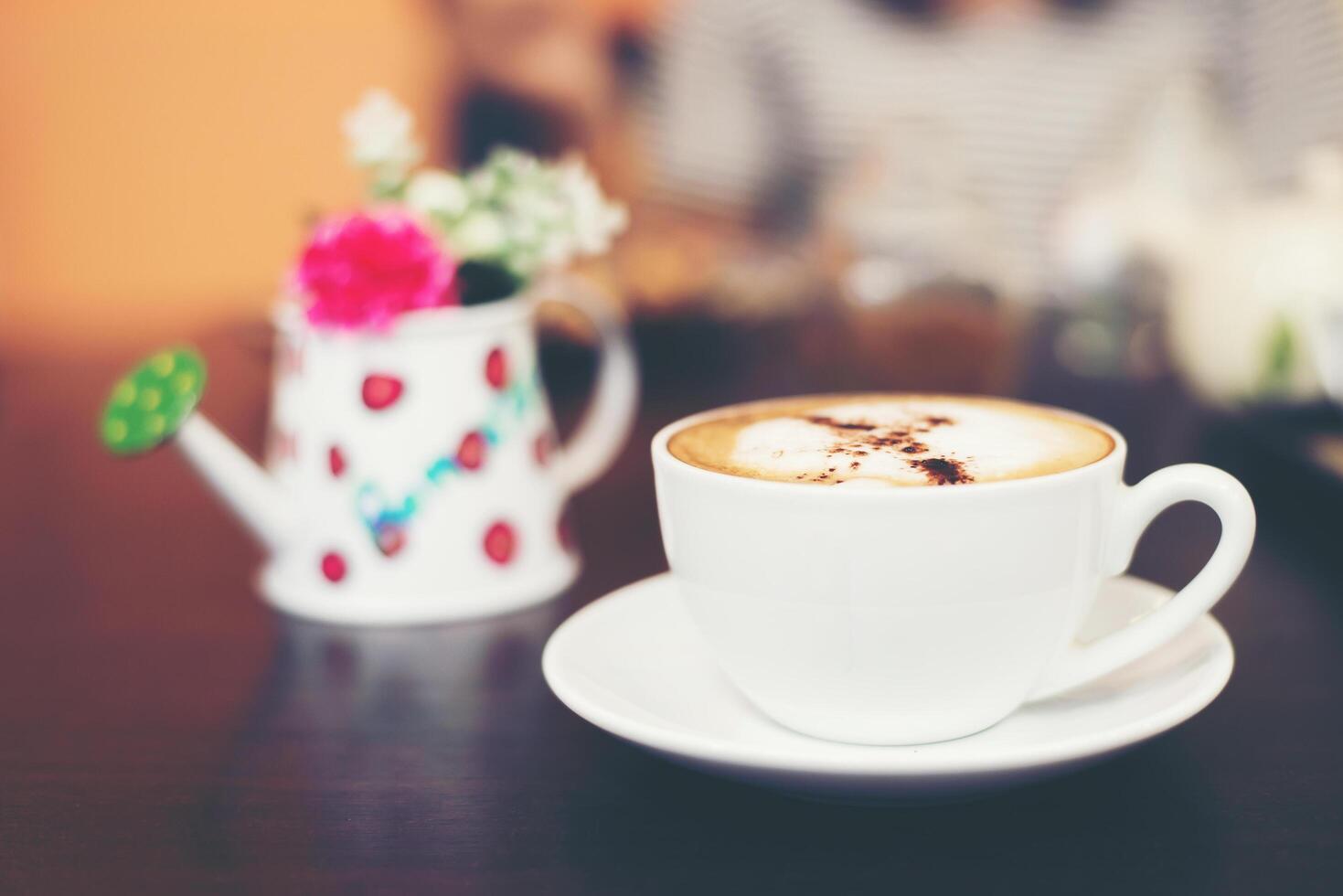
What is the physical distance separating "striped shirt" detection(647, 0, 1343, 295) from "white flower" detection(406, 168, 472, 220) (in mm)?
1621

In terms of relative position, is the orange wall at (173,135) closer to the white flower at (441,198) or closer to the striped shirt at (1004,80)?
the striped shirt at (1004,80)

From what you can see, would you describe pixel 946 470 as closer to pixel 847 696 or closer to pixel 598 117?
pixel 847 696

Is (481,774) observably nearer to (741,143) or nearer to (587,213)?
(587,213)

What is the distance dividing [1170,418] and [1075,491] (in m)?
0.65

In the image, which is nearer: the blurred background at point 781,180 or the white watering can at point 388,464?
the white watering can at point 388,464

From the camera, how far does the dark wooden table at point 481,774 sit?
411mm

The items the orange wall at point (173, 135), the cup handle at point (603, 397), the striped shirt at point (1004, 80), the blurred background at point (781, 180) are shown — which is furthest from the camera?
the orange wall at point (173, 135)

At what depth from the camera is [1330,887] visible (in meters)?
0.39

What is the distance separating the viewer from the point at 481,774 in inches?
19.2

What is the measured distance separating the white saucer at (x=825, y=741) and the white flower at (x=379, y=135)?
1.03 ft

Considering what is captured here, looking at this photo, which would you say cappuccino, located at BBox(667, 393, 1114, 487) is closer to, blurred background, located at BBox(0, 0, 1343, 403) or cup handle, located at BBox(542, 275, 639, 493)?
cup handle, located at BBox(542, 275, 639, 493)

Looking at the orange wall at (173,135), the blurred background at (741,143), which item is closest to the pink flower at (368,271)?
the blurred background at (741,143)

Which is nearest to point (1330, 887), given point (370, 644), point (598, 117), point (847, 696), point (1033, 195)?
point (847, 696)

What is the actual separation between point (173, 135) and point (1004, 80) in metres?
1.78
